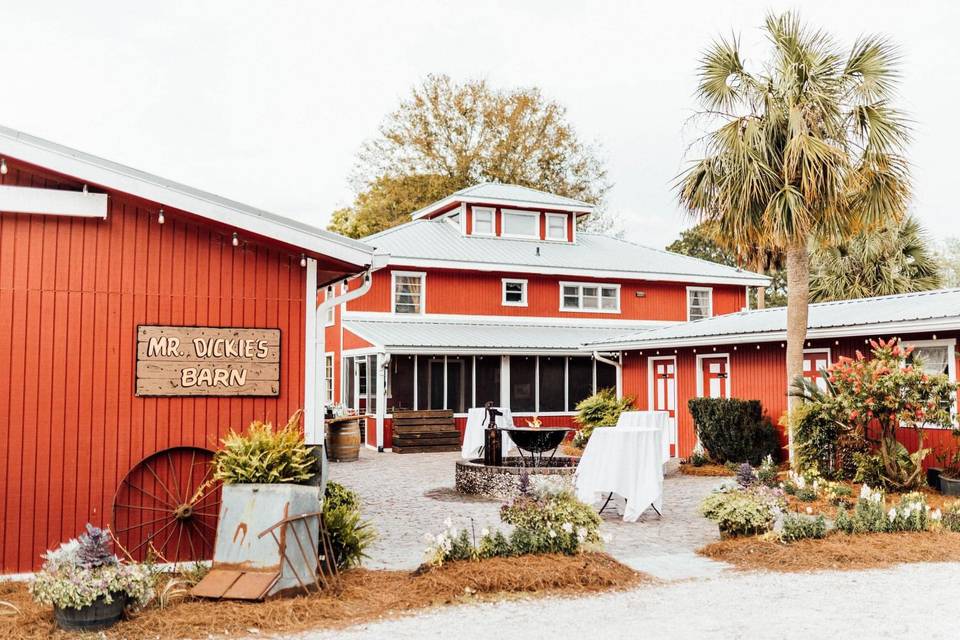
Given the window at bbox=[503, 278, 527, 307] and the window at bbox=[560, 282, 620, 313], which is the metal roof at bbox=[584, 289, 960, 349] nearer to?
the window at bbox=[503, 278, 527, 307]

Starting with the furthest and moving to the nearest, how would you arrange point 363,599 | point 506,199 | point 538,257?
point 506,199 → point 538,257 → point 363,599

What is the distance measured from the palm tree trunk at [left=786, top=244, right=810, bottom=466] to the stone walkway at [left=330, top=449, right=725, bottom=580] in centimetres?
233

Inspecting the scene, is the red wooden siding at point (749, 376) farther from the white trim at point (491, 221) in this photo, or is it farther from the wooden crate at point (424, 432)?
the white trim at point (491, 221)

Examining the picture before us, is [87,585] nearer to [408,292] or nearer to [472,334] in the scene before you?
[472,334]

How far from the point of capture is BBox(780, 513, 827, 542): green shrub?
8492 mm

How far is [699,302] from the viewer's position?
28500mm

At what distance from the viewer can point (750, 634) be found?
228 inches

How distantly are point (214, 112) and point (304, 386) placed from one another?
21920 millimetres

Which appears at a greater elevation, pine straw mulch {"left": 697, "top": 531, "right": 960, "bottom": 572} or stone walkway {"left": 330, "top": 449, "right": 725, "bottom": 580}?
pine straw mulch {"left": 697, "top": 531, "right": 960, "bottom": 572}

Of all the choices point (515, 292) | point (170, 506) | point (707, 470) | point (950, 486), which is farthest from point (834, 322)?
point (515, 292)

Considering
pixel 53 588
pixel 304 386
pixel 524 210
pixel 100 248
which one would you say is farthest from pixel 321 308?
pixel 524 210

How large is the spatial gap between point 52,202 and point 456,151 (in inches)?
1281

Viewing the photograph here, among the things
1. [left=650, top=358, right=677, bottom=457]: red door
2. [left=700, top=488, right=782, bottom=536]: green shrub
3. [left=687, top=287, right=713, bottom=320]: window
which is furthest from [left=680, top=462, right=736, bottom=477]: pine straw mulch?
[left=687, top=287, right=713, bottom=320]: window

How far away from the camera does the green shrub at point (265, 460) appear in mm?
6773
